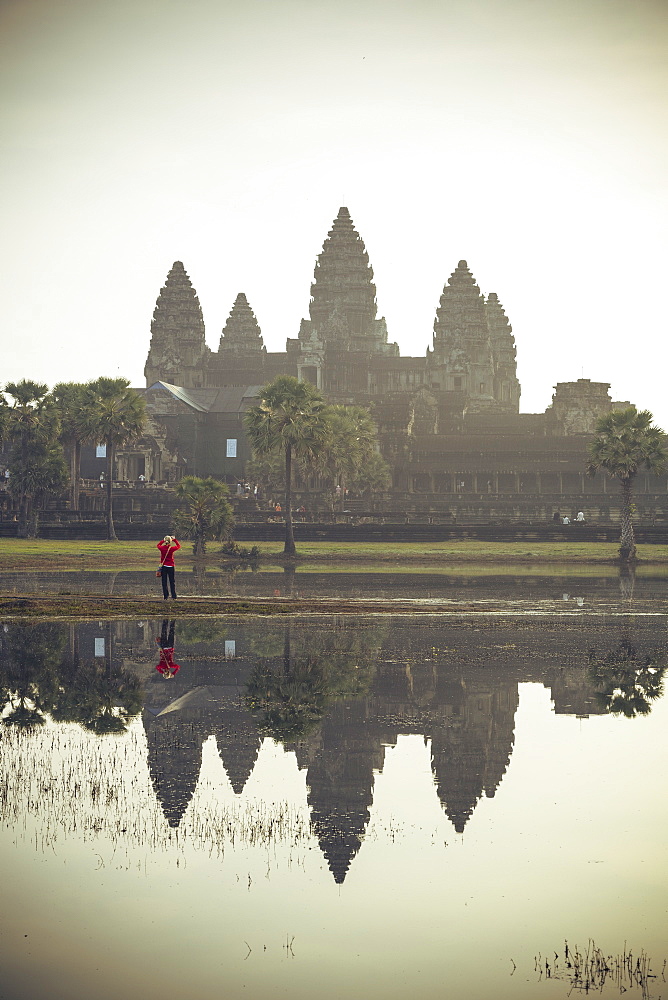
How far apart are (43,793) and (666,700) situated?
9636 mm

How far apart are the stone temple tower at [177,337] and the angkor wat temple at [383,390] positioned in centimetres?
11

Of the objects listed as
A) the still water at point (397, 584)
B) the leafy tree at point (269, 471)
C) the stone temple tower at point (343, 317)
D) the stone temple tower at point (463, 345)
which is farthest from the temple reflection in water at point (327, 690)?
the stone temple tower at point (463, 345)

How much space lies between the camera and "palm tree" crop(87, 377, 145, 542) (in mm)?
65250

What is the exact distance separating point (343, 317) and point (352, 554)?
2883 inches

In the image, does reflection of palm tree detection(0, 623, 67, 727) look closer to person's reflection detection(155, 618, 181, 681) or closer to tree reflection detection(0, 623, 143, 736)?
tree reflection detection(0, 623, 143, 736)

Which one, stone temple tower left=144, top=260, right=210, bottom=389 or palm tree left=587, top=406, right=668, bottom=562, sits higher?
stone temple tower left=144, top=260, right=210, bottom=389

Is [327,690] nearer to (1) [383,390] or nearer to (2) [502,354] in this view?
(1) [383,390]

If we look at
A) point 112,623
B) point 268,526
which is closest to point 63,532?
point 268,526

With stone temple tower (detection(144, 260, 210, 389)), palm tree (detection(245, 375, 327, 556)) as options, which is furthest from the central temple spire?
palm tree (detection(245, 375, 327, 556))

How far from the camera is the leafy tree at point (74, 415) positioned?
6700 cm

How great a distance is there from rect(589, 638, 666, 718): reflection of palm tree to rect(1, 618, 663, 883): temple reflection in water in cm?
13

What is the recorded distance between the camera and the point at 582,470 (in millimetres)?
89688

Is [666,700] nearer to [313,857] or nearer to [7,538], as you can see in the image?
[313,857]

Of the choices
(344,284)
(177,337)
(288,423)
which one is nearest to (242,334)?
(177,337)
